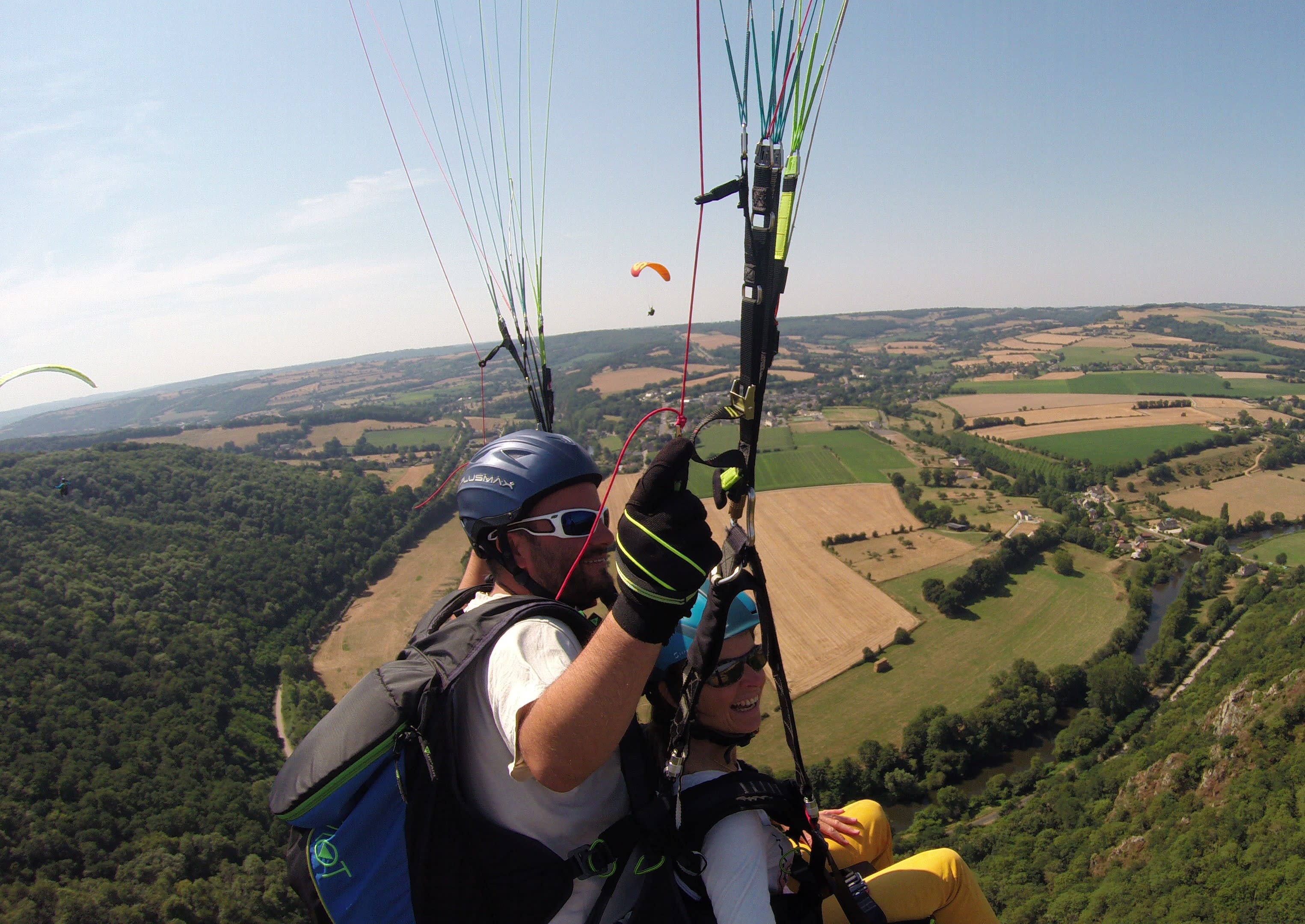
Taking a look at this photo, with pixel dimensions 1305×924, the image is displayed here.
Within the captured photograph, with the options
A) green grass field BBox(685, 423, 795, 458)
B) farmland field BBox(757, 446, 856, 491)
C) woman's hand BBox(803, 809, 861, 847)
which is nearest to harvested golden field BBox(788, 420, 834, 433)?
green grass field BBox(685, 423, 795, 458)

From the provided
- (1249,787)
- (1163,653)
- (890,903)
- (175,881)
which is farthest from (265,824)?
(1163,653)

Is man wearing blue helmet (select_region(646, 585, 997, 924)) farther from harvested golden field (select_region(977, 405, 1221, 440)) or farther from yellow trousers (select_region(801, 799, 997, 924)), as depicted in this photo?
harvested golden field (select_region(977, 405, 1221, 440))

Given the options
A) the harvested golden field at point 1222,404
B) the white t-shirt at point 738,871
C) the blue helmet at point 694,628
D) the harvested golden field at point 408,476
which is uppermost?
the blue helmet at point 694,628

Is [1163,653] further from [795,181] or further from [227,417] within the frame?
[227,417]

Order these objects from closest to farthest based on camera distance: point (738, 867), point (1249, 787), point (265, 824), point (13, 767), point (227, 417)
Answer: point (738, 867) → point (1249, 787) → point (13, 767) → point (265, 824) → point (227, 417)

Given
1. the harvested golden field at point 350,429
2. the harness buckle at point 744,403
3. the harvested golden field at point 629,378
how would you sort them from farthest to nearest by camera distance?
the harvested golden field at point 629,378
the harvested golden field at point 350,429
the harness buckle at point 744,403

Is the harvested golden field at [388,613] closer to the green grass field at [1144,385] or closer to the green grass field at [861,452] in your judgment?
the green grass field at [861,452]

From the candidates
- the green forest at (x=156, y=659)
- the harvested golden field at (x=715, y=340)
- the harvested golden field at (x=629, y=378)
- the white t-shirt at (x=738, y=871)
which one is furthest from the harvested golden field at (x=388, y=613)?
the harvested golden field at (x=715, y=340)
